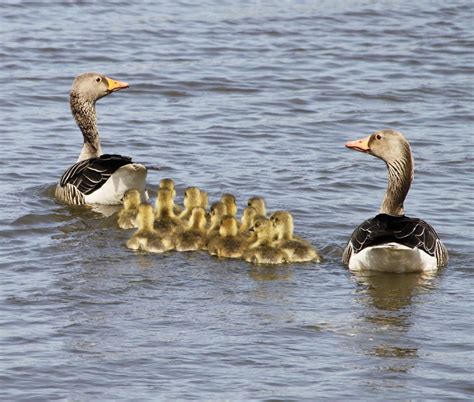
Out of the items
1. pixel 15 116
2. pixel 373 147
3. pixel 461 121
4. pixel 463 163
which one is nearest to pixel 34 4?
pixel 15 116

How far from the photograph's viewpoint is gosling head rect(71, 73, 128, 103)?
52.7 ft

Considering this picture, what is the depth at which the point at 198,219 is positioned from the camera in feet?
41.9

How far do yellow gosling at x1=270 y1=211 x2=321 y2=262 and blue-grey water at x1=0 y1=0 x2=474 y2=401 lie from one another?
18 centimetres

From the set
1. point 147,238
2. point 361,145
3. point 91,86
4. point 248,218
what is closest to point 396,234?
point 361,145

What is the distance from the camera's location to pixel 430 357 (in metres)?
9.88

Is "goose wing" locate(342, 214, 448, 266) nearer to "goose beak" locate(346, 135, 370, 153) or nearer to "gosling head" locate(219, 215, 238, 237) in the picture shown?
"goose beak" locate(346, 135, 370, 153)

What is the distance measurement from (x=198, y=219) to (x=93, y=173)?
2557mm

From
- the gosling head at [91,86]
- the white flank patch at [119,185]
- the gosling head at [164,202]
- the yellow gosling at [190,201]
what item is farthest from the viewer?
the gosling head at [91,86]

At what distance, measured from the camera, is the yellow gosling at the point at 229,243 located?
40.5ft

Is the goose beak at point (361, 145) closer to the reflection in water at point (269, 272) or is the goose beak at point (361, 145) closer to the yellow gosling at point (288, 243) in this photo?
the yellow gosling at point (288, 243)

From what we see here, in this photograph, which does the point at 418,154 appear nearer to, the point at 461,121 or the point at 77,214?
the point at 461,121

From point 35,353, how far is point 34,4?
1794 centimetres

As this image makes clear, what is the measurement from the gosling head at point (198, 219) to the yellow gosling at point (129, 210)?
96 cm

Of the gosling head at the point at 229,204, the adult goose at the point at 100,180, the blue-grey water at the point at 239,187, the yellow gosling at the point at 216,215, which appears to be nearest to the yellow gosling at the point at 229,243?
the blue-grey water at the point at 239,187
